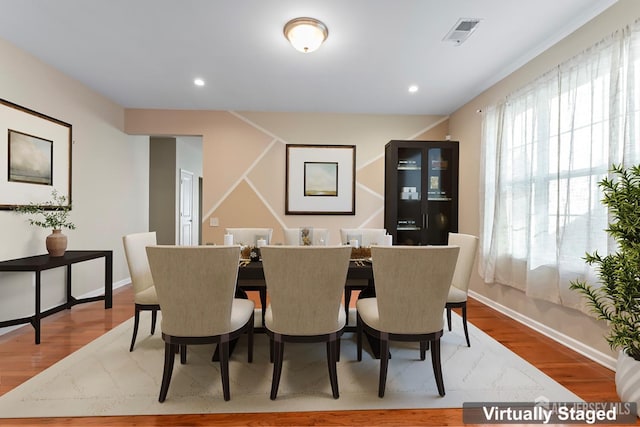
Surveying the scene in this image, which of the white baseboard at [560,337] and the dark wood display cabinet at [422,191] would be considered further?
the dark wood display cabinet at [422,191]

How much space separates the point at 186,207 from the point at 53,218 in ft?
12.0

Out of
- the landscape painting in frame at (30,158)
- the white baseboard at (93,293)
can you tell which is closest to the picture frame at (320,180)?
the white baseboard at (93,293)

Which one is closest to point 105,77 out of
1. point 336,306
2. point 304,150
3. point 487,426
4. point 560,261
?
point 304,150

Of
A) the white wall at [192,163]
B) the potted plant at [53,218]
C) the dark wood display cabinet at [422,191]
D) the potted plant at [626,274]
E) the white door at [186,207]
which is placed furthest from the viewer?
the white door at [186,207]

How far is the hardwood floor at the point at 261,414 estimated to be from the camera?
176 cm

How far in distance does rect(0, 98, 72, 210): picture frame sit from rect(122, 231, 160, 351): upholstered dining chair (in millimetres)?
1410

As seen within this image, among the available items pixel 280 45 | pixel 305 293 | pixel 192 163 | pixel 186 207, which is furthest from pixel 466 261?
pixel 192 163

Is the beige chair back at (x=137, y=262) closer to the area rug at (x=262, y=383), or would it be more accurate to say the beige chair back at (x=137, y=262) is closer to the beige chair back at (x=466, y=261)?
the area rug at (x=262, y=383)

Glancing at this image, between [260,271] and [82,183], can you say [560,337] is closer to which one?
[260,271]

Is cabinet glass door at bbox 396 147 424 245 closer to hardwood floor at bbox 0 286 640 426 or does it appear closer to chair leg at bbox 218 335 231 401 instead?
hardwood floor at bbox 0 286 640 426

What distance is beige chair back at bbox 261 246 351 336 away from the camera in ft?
5.97

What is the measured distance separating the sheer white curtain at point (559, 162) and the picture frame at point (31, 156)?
4982mm

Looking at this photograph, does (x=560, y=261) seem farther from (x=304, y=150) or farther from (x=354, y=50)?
(x=304, y=150)

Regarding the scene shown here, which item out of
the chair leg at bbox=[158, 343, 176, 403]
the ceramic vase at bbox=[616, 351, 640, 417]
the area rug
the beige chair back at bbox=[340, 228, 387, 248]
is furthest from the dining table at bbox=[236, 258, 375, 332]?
the ceramic vase at bbox=[616, 351, 640, 417]
